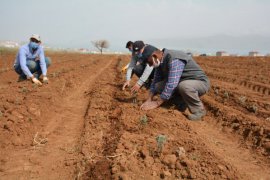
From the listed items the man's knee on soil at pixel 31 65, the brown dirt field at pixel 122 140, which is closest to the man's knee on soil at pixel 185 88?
the brown dirt field at pixel 122 140

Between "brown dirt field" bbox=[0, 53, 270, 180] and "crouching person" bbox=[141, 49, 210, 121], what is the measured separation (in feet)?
1.10

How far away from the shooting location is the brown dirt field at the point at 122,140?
384cm

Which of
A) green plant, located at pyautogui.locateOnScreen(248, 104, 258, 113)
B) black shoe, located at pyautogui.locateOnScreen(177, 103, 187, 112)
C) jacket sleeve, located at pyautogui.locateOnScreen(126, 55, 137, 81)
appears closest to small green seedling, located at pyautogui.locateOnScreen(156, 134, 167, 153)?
black shoe, located at pyautogui.locateOnScreen(177, 103, 187, 112)

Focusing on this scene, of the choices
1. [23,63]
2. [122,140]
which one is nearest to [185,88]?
[122,140]

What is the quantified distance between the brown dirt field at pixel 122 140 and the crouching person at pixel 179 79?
0.34 meters

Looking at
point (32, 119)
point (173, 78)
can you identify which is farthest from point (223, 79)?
point (32, 119)

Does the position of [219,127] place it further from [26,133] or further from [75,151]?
[26,133]

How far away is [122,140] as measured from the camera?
4.53m

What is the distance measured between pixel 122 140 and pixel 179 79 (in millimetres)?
1777

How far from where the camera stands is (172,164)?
3850 mm

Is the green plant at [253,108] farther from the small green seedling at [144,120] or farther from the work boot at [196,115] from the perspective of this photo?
the small green seedling at [144,120]

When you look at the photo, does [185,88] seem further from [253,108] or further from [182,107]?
[253,108]

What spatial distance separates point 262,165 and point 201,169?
1177mm

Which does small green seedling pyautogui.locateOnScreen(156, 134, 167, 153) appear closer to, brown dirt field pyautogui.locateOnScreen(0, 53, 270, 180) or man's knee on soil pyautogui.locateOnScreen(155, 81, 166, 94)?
brown dirt field pyautogui.locateOnScreen(0, 53, 270, 180)
